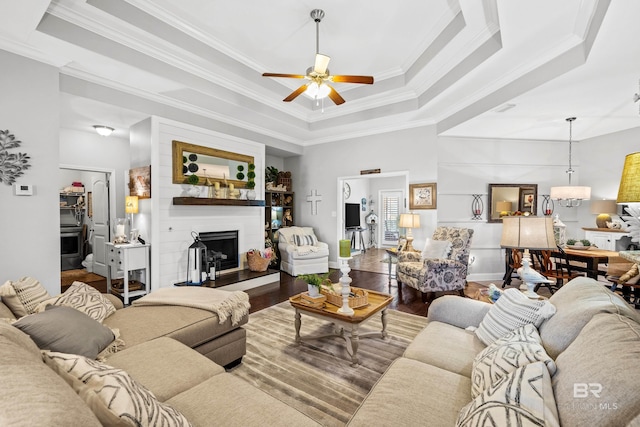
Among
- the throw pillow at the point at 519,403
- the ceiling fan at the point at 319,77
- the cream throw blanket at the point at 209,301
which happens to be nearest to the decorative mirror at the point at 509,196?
the ceiling fan at the point at 319,77

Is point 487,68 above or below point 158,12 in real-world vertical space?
below

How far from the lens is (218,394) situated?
1369 mm

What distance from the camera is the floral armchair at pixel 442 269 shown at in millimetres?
4020

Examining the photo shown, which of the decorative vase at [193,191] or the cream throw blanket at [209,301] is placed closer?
the cream throw blanket at [209,301]

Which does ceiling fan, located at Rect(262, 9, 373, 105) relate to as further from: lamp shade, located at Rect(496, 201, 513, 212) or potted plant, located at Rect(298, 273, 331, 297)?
lamp shade, located at Rect(496, 201, 513, 212)

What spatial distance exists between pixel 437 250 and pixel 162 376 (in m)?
3.92

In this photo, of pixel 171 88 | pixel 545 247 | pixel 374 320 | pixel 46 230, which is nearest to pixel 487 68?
pixel 545 247

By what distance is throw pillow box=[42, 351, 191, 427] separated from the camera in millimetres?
834

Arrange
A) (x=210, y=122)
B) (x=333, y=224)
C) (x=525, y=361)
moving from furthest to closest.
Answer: (x=333, y=224) → (x=210, y=122) → (x=525, y=361)

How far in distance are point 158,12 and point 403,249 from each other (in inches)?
177

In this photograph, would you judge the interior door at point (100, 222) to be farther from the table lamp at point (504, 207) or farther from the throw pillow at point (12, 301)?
the table lamp at point (504, 207)

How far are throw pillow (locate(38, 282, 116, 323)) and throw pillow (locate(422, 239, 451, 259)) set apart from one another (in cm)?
395

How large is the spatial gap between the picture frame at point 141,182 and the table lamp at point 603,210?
7320mm

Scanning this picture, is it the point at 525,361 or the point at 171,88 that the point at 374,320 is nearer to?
the point at 525,361
